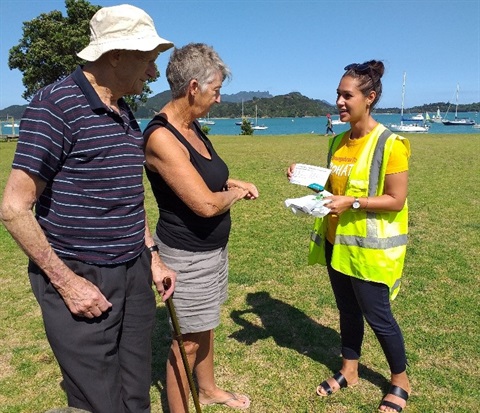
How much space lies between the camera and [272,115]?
163 meters

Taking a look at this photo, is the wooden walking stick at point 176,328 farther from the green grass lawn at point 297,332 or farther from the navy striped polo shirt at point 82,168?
the green grass lawn at point 297,332

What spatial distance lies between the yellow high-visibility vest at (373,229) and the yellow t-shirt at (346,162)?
0.16 feet

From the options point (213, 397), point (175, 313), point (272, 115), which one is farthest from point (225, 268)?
point (272, 115)

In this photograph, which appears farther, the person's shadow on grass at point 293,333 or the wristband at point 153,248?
the person's shadow on grass at point 293,333

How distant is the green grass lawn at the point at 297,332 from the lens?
130 inches

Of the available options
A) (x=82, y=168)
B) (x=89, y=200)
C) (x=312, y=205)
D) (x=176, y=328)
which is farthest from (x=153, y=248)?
(x=312, y=205)

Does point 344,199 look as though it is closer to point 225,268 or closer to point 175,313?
point 225,268

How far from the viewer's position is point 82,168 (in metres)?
1.80

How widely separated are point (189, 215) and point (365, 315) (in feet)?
4.59

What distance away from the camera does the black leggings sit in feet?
9.49

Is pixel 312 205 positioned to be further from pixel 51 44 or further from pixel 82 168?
pixel 51 44

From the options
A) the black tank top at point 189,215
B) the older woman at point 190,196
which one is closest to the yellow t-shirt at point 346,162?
the older woman at point 190,196

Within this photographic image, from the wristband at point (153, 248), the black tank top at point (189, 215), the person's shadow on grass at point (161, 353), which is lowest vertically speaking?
the person's shadow on grass at point (161, 353)

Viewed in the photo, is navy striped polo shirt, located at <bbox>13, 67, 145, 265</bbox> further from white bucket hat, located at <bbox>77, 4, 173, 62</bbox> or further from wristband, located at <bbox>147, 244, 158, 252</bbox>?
wristband, located at <bbox>147, 244, 158, 252</bbox>
